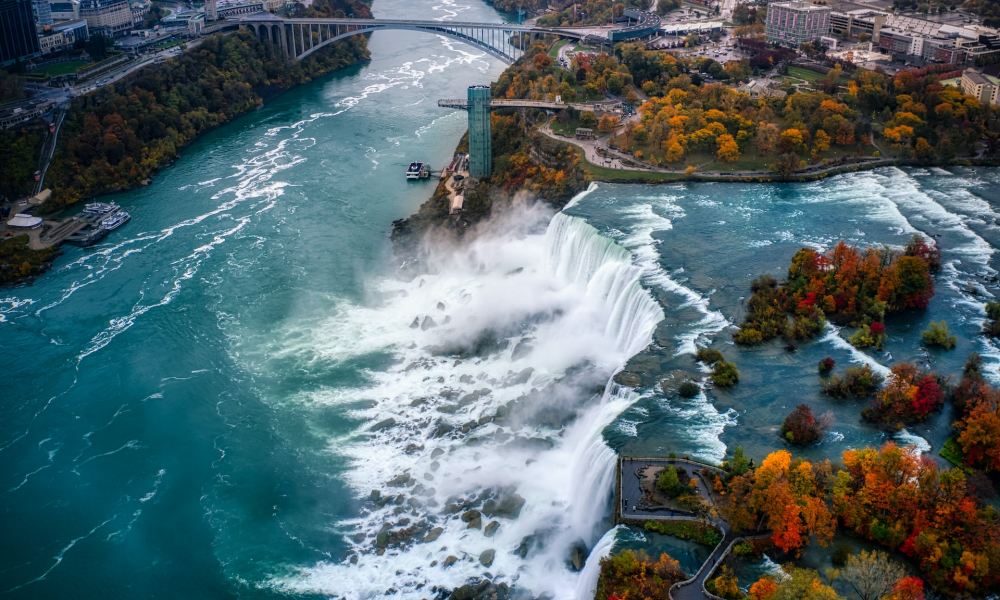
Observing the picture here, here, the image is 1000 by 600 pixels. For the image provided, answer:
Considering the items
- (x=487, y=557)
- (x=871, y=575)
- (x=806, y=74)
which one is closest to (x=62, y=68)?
(x=806, y=74)

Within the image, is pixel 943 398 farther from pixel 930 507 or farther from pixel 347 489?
pixel 347 489

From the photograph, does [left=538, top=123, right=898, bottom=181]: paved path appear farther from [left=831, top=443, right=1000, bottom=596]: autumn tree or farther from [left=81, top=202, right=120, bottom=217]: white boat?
[left=81, top=202, right=120, bottom=217]: white boat

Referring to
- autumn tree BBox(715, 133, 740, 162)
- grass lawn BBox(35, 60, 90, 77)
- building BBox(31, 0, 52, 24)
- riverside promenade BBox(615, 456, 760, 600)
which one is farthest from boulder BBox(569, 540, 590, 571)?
building BBox(31, 0, 52, 24)

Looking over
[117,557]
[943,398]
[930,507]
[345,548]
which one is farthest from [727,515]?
[117,557]

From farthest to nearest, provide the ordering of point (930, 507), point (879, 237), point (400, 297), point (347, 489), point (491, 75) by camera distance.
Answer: point (491, 75)
point (400, 297)
point (879, 237)
point (347, 489)
point (930, 507)

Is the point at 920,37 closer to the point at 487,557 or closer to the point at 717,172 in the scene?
the point at 717,172

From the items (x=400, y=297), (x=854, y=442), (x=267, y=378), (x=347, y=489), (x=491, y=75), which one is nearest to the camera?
(x=854, y=442)

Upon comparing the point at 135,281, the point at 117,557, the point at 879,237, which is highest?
the point at 879,237
